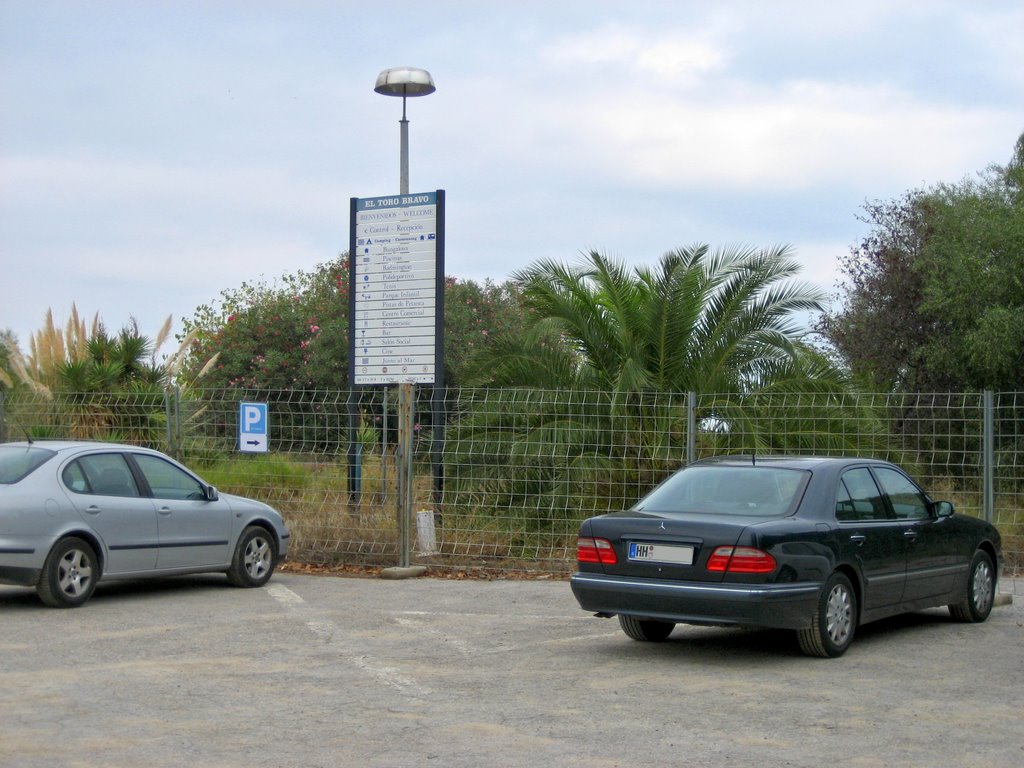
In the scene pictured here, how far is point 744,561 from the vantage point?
8.63 meters

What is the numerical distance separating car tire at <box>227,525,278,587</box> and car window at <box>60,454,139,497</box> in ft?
4.48

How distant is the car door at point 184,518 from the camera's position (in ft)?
40.4

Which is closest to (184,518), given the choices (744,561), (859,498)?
(744,561)

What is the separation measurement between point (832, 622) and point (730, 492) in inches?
45.7

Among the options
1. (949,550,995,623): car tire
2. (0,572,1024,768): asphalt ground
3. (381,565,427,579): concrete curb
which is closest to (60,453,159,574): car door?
(0,572,1024,768): asphalt ground

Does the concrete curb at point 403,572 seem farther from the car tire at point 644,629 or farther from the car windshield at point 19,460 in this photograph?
the car tire at point 644,629

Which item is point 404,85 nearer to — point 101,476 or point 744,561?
point 101,476

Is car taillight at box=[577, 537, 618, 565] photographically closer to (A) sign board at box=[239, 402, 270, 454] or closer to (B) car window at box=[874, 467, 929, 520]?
(B) car window at box=[874, 467, 929, 520]

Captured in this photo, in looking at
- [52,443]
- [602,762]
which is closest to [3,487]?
[52,443]

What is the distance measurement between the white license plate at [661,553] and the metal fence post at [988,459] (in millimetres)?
6300

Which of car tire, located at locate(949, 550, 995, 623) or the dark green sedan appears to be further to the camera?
car tire, located at locate(949, 550, 995, 623)

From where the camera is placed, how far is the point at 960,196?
2733cm

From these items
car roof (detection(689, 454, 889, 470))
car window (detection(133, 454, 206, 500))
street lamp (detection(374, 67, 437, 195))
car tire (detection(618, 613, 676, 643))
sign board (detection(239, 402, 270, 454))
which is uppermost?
street lamp (detection(374, 67, 437, 195))

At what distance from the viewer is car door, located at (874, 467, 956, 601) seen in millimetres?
9984
